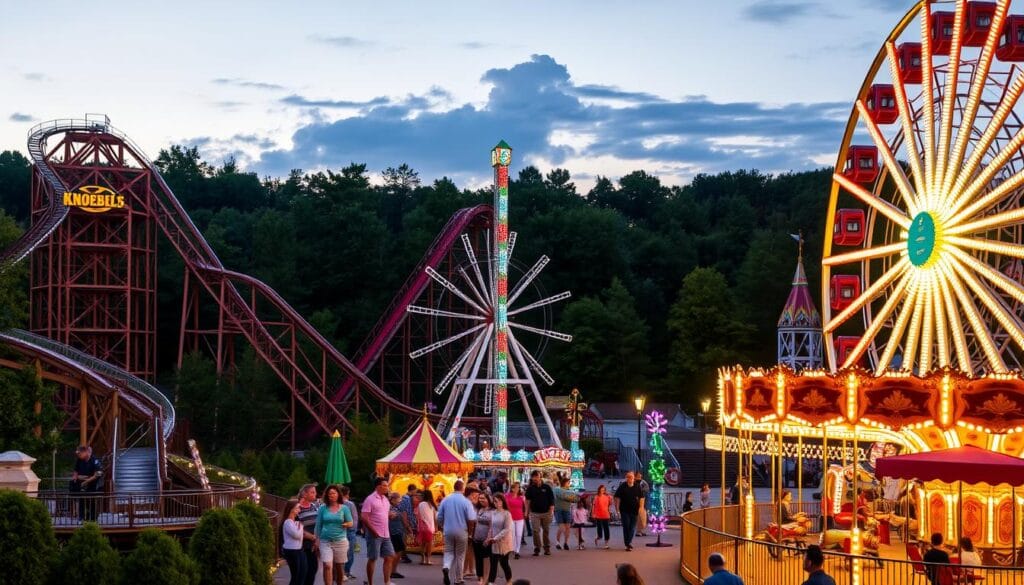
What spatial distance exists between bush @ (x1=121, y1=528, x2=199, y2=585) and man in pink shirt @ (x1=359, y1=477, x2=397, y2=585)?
8.77 feet

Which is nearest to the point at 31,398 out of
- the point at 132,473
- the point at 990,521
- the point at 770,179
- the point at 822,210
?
the point at 132,473

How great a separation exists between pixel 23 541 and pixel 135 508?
7.30 metres

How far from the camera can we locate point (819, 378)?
73.2 ft

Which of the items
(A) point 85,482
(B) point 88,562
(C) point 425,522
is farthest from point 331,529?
A: (A) point 85,482

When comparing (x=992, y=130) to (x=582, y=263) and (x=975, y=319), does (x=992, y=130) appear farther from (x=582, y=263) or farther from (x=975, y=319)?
(x=582, y=263)

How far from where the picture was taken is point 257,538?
19.6 m

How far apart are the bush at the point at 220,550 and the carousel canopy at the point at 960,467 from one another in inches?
357

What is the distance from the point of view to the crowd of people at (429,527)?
1780 centimetres

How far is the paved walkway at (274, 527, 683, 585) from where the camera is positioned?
2109cm

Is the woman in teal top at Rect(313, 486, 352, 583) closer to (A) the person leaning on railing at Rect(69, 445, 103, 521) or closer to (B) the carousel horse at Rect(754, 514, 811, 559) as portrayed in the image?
(A) the person leaning on railing at Rect(69, 445, 103, 521)

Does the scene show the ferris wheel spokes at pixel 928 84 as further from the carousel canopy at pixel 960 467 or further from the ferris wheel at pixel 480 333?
Answer: the ferris wheel at pixel 480 333

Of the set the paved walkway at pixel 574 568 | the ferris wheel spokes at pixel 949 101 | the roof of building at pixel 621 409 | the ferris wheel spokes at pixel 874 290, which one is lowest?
the paved walkway at pixel 574 568

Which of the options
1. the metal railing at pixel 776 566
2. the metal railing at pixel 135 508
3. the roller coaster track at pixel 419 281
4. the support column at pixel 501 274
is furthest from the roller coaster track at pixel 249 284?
the metal railing at pixel 776 566

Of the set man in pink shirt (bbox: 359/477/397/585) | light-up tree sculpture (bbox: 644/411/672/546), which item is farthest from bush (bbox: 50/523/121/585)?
light-up tree sculpture (bbox: 644/411/672/546)
